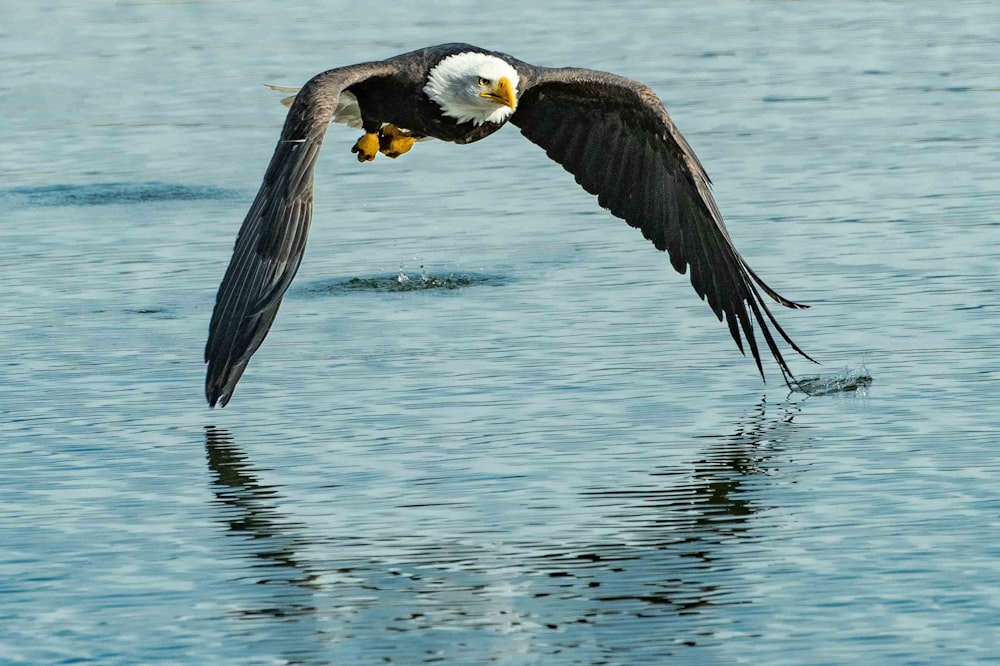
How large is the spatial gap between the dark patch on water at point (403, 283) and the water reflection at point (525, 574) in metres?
3.04

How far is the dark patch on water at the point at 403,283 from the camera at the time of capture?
33.9 ft

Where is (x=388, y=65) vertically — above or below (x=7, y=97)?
above

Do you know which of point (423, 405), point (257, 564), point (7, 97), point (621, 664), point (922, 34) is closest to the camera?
point (621, 664)

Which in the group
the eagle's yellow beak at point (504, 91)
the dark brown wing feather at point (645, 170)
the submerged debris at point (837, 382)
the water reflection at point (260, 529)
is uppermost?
the eagle's yellow beak at point (504, 91)

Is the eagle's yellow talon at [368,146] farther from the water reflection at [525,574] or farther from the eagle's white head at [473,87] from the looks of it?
the water reflection at [525,574]

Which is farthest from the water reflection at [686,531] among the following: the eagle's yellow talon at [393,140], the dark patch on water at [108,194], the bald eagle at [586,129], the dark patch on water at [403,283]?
the dark patch on water at [108,194]

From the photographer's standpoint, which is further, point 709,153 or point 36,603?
point 709,153

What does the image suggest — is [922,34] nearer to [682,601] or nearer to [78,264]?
[78,264]

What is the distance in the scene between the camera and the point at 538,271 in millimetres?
10531

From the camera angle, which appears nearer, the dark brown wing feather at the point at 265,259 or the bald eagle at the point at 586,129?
the dark brown wing feather at the point at 265,259

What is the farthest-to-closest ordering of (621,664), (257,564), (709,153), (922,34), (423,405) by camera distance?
(922,34) → (709,153) → (423,405) → (257,564) → (621,664)

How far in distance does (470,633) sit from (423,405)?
2.47 meters

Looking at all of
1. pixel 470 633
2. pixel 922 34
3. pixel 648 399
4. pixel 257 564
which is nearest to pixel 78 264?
pixel 648 399

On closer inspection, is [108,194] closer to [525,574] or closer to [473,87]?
[473,87]
